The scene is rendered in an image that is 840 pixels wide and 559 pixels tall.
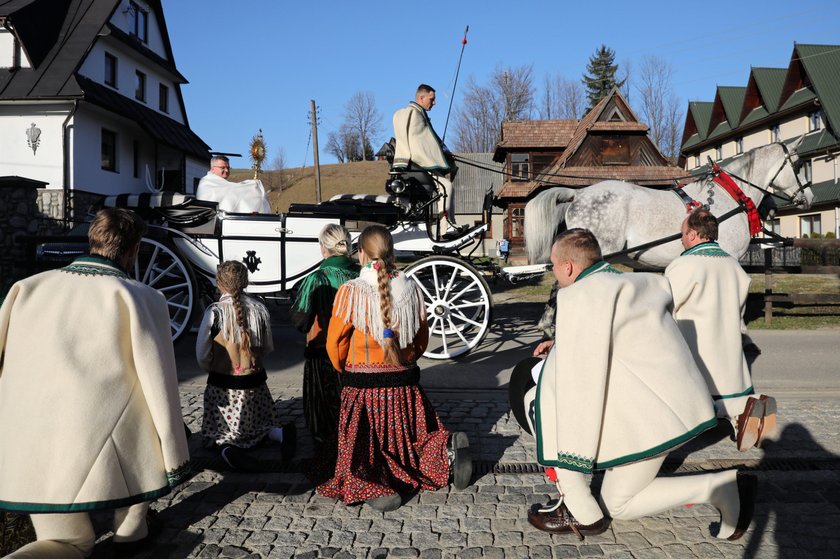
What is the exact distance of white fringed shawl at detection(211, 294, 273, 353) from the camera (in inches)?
170

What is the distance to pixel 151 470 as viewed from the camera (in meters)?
2.85

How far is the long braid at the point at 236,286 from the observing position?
4.30 metres

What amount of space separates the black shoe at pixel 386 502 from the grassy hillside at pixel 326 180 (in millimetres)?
50625

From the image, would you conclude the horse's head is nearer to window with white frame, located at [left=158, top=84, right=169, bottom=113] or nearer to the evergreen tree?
window with white frame, located at [left=158, top=84, right=169, bottom=113]

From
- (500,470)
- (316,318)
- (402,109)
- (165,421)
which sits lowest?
(500,470)

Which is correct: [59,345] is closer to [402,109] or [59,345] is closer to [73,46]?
[402,109]

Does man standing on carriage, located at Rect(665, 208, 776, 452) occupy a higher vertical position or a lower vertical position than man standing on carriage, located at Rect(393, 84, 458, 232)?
lower

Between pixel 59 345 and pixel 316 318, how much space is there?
1.88 meters

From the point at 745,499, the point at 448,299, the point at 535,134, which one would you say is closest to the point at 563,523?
the point at 745,499

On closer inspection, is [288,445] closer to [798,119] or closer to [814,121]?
[814,121]

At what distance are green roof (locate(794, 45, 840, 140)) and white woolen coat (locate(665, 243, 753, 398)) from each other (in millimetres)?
28243

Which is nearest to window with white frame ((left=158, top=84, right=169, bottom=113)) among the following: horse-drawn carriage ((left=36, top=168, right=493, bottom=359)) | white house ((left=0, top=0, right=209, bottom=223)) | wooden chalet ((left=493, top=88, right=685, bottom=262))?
white house ((left=0, top=0, right=209, bottom=223))

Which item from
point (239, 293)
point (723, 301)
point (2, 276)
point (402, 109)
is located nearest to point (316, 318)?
point (239, 293)

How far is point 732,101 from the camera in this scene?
39781 mm
